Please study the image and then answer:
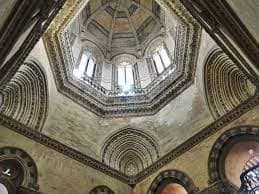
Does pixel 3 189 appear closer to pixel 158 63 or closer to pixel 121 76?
pixel 121 76

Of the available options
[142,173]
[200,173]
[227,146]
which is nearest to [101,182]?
[142,173]

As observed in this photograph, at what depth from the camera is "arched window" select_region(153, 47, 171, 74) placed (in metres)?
15.8

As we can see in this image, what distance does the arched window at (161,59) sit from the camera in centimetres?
1578

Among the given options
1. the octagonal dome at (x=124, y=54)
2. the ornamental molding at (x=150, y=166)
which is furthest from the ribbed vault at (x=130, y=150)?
the octagonal dome at (x=124, y=54)

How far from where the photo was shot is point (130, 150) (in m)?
13.7

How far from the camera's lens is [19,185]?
9656 millimetres

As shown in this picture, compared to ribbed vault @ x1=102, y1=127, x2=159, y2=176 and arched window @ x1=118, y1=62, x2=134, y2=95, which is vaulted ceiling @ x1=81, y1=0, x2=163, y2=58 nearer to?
arched window @ x1=118, y1=62, x2=134, y2=95

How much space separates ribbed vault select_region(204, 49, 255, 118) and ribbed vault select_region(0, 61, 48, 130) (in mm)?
5683

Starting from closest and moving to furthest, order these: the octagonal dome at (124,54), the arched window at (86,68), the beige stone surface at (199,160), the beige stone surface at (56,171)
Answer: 1. the beige stone surface at (56,171)
2. the beige stone surface at (199,160)
3. the octagonal dome at (124,54)
4. the arched window at (86,68)

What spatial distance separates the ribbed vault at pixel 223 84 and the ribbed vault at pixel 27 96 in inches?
224

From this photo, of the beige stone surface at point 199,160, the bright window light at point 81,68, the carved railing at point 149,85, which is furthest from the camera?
the bright window light at point 81,68

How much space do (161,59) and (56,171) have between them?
7.75m

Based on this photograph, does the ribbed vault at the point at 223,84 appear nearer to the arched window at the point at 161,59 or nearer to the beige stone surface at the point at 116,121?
the beige stone surface at the point at 116,121

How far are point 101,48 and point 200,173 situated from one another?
8978 mm
